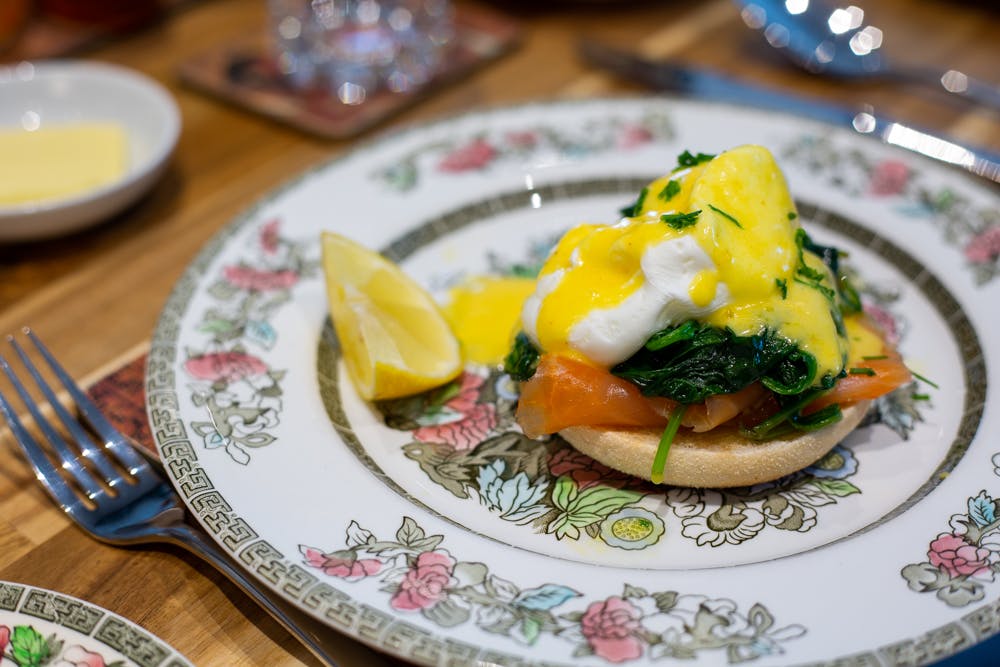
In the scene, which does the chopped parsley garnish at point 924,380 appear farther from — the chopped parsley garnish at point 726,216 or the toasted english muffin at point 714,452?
the chopped parsley garnish at point 726,216

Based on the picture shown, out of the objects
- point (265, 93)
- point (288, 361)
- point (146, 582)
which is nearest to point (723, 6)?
point (265, 93)

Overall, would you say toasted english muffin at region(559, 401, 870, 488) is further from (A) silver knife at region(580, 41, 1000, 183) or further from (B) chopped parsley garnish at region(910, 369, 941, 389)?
(A) silver knife at region(580, 41, 1000, 183)

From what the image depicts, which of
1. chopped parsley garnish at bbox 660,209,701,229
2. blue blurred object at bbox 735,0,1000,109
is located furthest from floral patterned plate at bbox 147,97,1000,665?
blue blurred object at bbox 735,0,1000,109

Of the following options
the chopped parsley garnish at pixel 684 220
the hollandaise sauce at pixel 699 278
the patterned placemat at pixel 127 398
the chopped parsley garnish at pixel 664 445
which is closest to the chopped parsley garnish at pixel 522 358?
the hollandaise sauce at pixel 699 278

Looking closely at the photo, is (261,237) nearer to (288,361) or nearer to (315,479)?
(288,361)

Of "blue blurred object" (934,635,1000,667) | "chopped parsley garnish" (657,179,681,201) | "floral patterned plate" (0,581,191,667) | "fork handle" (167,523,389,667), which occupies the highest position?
"chopped parsley garnish" (657,179,681,201)
